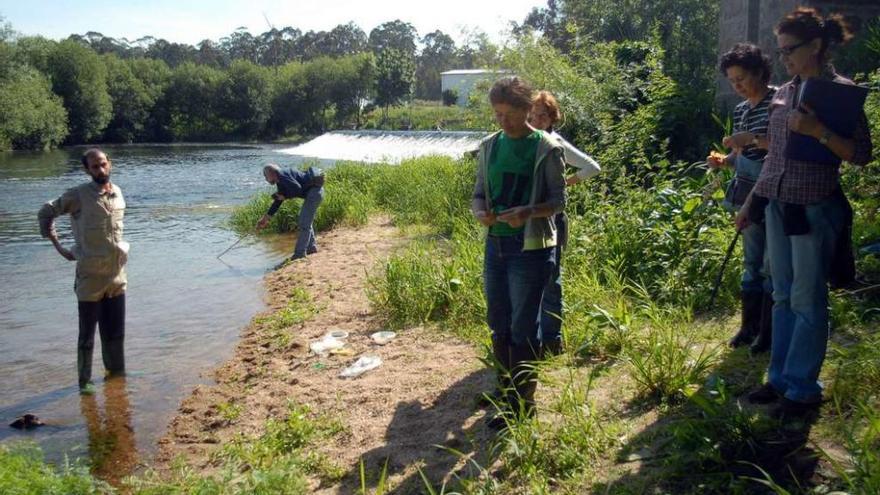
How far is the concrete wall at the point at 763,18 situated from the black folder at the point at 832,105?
6053 millimetres

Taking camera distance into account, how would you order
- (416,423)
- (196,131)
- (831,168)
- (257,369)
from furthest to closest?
1. (196,131)
2. (257,369)
3. (416,423)
4. (831,168)

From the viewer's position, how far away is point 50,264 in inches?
444

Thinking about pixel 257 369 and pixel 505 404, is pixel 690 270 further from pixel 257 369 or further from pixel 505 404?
pixel 257 369

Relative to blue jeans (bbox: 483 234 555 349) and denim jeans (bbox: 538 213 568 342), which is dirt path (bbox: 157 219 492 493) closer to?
denim jeans (bbox: 538 213 568 342)

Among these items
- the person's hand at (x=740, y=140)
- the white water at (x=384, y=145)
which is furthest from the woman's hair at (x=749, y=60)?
the white water at (x=384, y=145)

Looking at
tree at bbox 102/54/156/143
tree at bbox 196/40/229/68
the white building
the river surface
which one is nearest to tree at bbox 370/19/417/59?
tree at bbox 196/40/229/68

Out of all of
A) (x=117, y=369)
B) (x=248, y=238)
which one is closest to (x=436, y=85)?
(x=248, y=238)

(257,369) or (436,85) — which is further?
(436,85)

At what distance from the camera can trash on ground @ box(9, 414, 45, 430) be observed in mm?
4867

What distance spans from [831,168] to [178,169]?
3080 centimetres

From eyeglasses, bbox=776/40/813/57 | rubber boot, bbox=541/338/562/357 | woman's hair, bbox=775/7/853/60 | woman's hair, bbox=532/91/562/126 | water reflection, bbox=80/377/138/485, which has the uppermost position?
woman's hair, bbox=775/7/853/60

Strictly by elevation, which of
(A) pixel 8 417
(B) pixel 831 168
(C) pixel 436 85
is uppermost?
(C) pixel 436 85

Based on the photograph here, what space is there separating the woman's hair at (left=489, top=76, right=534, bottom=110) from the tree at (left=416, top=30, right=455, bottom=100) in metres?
91.1

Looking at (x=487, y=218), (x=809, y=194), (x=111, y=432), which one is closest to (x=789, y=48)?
(x=809, y=194)
